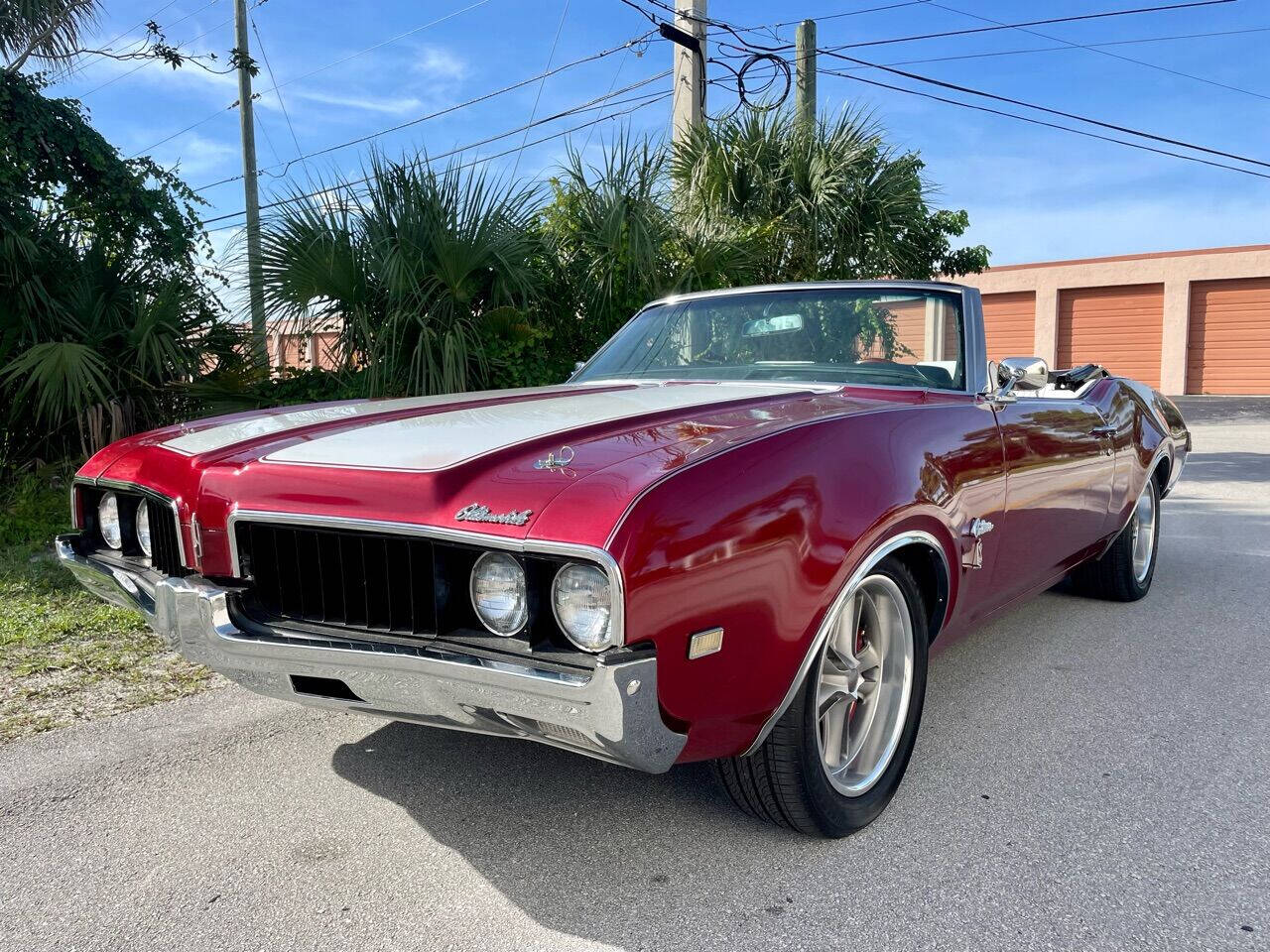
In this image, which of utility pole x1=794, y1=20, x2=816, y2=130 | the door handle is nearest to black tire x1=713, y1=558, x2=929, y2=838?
the door handle

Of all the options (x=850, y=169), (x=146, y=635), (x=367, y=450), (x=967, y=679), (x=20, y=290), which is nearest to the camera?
(x=367, y=450)

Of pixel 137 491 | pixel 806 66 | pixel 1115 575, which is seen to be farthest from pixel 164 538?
pixel 806 66

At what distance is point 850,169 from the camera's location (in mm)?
9367

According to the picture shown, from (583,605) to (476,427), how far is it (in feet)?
2.69

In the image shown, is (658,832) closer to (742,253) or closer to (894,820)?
(894,820)

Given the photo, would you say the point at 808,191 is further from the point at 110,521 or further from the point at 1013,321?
the point at 1013,321

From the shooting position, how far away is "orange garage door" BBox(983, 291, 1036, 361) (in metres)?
26.8

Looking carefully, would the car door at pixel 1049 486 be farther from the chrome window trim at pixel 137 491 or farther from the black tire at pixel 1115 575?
the chrome window trim at pixel 137 491

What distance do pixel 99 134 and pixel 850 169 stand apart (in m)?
6.40

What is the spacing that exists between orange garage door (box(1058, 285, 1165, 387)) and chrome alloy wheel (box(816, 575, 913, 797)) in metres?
25.3

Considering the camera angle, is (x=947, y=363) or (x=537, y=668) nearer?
(x=537, y=668)

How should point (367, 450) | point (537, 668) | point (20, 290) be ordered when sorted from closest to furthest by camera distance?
point (537, 668), point (367, 450), point (20, 290)

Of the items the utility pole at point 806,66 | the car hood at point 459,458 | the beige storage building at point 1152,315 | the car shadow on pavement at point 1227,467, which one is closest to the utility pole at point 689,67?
the utility pole at point 806,66

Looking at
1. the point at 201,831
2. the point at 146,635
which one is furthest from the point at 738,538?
the point at 146,635
